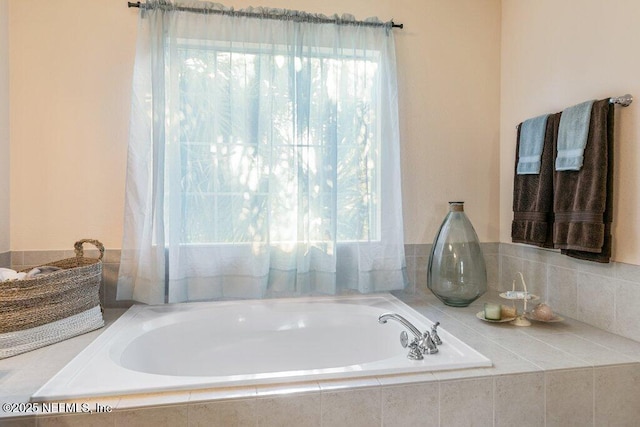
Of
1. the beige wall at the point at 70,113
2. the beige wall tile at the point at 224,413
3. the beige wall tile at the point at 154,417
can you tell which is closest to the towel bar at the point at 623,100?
the beige wall at the point at 70,113

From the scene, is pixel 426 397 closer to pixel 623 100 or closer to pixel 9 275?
pixel 623 100

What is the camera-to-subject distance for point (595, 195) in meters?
1.74

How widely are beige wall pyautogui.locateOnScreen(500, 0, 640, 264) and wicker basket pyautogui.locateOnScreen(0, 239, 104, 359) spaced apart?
2362 millimetres

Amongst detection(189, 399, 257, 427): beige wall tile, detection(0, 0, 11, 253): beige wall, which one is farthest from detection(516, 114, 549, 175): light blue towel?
detection(0, 0, 11, 253): beige wall

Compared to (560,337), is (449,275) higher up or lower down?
higher up

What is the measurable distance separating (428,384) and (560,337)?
0.80 meters

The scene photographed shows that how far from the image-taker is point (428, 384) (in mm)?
1313

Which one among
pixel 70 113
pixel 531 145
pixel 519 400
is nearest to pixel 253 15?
pixel 70 113

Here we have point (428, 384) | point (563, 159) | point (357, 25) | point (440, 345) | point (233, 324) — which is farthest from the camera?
point (357, 25)

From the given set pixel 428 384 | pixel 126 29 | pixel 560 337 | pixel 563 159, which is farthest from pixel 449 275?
pixel 126 29

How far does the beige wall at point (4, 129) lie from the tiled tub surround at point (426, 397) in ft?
2.77

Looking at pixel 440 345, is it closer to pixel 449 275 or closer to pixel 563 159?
pixel 449 275

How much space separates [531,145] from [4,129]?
9.05 ft

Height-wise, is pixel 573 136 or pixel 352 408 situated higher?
pixel 573 136
